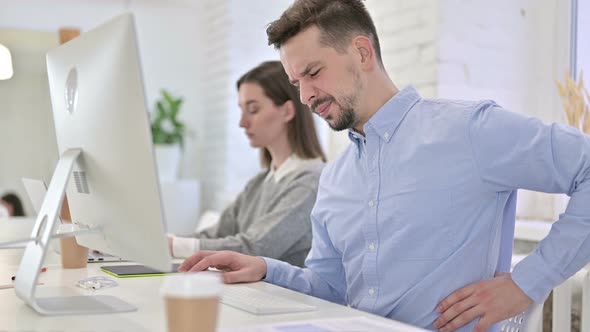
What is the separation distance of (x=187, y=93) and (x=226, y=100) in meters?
0.62

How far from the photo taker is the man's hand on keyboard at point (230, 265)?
158 cm

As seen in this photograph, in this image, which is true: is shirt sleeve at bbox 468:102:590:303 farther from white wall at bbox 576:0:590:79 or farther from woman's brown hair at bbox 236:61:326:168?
white wall at bbox 576:0:590:79

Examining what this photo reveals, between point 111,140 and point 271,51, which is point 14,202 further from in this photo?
point 111,140

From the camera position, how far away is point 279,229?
7.45 feet

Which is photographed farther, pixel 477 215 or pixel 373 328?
pixel 477 215

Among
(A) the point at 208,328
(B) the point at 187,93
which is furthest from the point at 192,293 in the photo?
(B) the point at 187,93

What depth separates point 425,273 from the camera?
1.50m

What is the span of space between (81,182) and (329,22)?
68 cm

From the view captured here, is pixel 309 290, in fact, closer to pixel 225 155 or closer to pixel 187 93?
pixel 225 155

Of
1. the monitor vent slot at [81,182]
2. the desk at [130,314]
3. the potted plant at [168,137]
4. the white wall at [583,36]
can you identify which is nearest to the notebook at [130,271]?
the desk at [130,314]

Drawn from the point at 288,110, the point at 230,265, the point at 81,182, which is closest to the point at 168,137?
the point at 288,110

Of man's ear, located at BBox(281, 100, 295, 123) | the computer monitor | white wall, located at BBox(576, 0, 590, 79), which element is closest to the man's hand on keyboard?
the computer monitor

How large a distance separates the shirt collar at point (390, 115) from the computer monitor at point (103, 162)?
624 millimetres

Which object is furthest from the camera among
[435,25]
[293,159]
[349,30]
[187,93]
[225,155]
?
[187,93]
